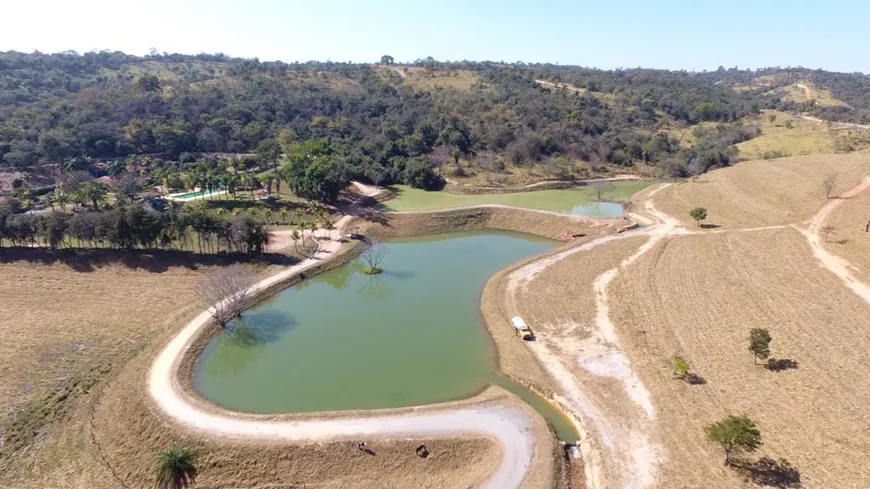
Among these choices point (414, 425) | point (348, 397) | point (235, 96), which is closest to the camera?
point (414, 425)

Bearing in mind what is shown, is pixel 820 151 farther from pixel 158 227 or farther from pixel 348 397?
pixel 158 227

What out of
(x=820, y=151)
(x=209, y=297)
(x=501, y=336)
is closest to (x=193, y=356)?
(x=209, y=297)

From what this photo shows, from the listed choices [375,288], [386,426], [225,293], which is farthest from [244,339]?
[386,426]

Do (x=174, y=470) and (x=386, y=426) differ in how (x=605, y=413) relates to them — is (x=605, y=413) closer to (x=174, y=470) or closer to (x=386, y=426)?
(x=386, y=426)

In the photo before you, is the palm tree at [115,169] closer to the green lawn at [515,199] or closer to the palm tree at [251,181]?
the palm tree at [251,181]

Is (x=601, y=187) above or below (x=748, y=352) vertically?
above

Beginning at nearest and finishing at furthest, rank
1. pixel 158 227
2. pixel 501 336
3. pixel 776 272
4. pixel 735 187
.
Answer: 1. pixel 501 336
2. pixel 776 272
3. pixel 158 227
4. pixel 735 187
